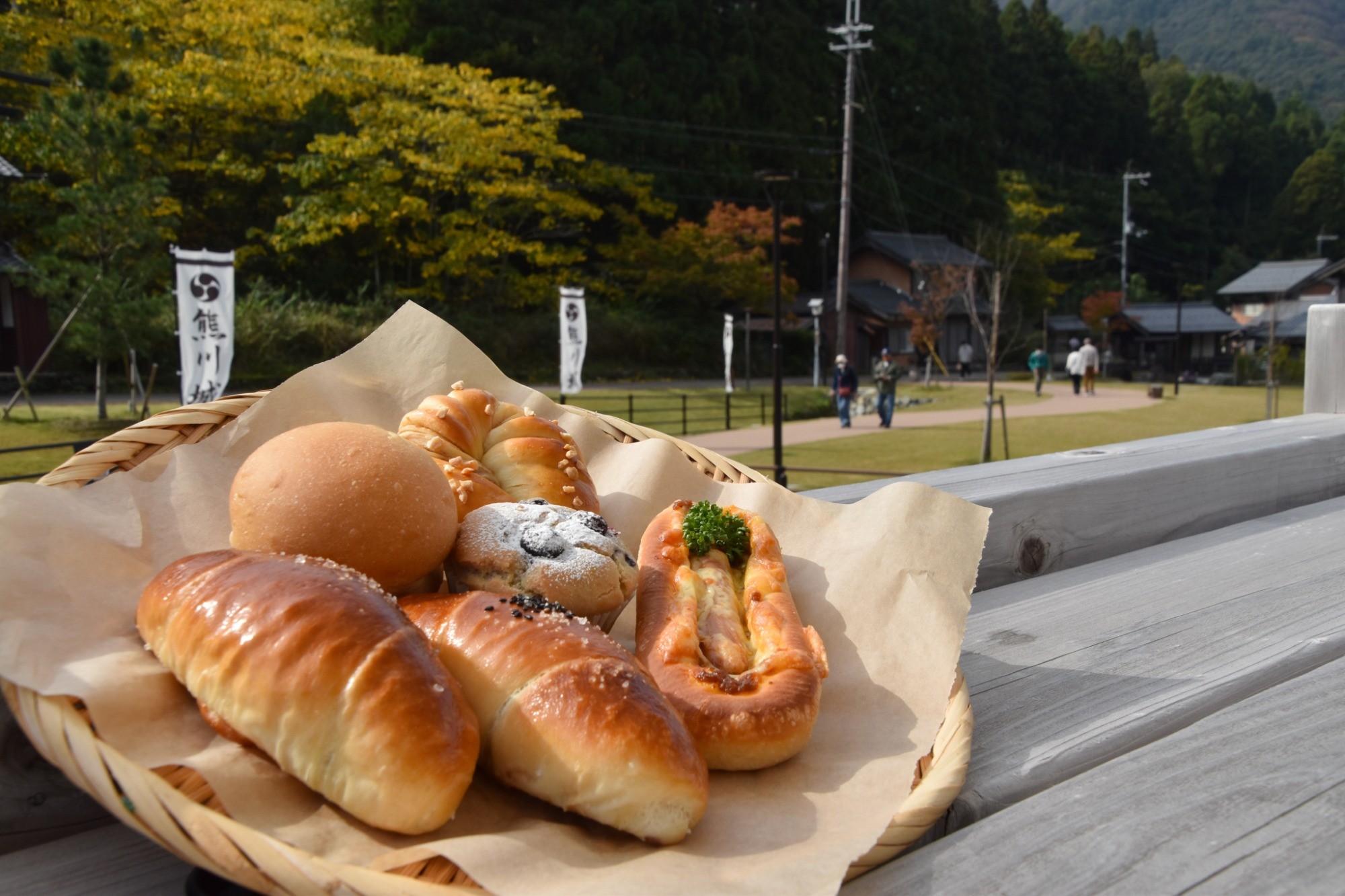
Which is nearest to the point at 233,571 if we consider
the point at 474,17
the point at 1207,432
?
the point at 1207,432

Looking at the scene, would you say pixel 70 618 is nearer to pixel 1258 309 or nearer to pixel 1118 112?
pixel 1258 309

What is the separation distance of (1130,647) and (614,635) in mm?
836

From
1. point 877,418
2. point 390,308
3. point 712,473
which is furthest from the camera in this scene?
point 390,308

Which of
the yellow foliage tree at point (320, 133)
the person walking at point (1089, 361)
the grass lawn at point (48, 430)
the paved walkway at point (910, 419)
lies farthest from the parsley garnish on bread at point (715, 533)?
the person walking at point (1089, 361)

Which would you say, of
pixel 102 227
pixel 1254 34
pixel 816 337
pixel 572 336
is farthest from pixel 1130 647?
pixel 1254 34

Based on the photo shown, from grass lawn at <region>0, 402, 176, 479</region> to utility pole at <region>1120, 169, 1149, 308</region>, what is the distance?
51.6 m

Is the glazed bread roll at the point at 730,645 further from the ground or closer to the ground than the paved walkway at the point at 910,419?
further from the ground

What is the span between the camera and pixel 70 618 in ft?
3.86

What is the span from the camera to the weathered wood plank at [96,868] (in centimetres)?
88

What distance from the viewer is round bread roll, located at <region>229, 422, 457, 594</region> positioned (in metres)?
1.36

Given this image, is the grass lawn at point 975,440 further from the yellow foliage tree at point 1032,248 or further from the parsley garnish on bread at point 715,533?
the yellow foliage tree at point 1032,248

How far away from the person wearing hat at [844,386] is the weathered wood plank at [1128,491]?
1683cm

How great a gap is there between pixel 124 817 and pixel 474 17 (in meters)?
31.3

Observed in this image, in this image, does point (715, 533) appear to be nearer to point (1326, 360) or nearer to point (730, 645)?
point (730, 645)
